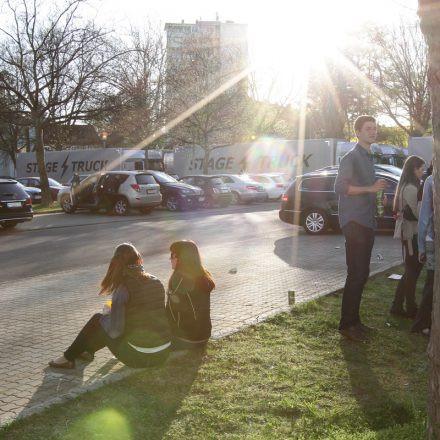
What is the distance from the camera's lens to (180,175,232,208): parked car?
26281mm

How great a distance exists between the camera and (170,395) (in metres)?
4.27

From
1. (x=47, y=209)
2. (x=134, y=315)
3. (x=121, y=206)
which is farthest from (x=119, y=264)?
(x=47, y=209)

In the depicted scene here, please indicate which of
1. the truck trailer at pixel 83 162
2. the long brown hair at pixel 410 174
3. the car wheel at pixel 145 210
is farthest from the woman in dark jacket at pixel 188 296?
the truck trailer at pixel 83 162

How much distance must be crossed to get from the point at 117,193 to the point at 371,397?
19.3 meters

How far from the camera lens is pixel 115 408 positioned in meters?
4.04

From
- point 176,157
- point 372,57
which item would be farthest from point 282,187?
point 372,57

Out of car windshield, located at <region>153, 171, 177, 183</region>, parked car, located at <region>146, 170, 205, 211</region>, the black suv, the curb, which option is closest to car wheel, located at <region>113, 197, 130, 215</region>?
parked car, located at <region>146, 170, 205, 211</region>

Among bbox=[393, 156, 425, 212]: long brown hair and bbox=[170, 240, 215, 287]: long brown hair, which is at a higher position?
bbox=[393, 156, 425, 212]: long brown hair

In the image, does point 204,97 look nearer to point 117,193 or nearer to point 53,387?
point 117,193

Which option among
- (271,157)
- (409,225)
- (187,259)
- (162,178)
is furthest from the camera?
(271,157)

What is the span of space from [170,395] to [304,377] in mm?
1063

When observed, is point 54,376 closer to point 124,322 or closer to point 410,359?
point 124,322

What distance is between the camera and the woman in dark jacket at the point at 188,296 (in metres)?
5.12

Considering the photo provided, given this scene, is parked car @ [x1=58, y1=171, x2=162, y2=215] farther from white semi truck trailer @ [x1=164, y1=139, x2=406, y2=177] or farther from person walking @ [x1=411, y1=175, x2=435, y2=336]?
person walking @ [x1=411, y1=175, x2=435, y2=336]
